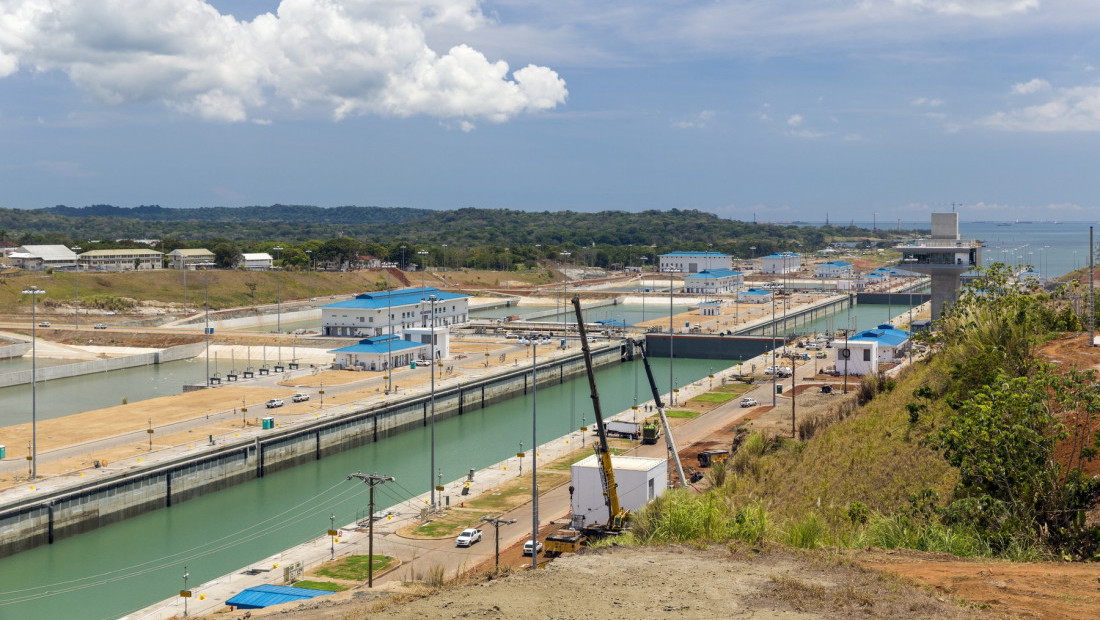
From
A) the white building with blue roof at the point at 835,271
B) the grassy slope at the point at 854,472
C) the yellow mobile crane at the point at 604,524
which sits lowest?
the yellow mobile crane at the point at 604,524

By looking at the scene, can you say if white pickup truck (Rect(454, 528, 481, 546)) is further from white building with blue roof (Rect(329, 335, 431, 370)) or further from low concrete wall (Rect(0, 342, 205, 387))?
low concrete wall (Rect(0, 342, 205, 387))

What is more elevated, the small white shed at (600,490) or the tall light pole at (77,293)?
the tall light pole at (77,293)

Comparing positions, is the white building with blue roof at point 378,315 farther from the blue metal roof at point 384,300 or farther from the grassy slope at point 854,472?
the grassy slope at point 854,472

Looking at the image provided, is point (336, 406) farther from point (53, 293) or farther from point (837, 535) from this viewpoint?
point (53, 293)

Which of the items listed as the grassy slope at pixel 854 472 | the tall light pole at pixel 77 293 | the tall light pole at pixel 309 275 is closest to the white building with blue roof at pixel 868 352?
the grassy slope at pixel 854 472

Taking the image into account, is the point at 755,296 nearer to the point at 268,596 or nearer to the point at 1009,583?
the point at 268,596

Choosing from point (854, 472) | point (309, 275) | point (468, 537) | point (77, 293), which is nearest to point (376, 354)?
point (468, 537)
